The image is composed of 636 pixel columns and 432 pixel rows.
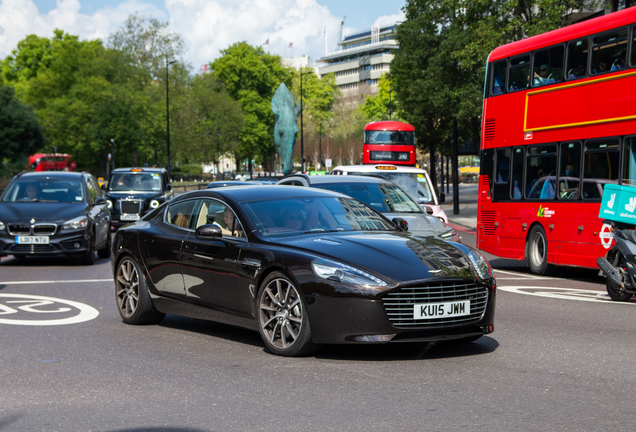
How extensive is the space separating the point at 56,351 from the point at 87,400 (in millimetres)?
1889

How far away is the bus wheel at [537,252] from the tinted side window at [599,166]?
4.77ft

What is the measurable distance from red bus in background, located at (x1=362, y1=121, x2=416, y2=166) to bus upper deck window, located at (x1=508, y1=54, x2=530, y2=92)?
88.0 feet

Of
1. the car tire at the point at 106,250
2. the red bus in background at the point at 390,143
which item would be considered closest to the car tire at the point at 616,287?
the car tire at the point at 106,250

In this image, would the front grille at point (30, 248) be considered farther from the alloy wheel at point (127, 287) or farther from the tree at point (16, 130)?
the tree at point (16, 130)

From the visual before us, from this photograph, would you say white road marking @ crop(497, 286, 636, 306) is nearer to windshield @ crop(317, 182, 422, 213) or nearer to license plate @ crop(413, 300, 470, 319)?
windshield @ crop(317, 182, 422, 213)

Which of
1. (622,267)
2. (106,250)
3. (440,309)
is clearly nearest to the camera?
Result: (440,309)

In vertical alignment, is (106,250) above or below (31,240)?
below

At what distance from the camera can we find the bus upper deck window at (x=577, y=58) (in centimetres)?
1355

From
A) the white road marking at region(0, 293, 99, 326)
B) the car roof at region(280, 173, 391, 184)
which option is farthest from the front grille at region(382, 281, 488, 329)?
the car roof at region(280, 173, 391, 184)

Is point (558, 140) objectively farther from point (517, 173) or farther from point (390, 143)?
point (390, 143)

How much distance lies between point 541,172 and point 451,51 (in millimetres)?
21072

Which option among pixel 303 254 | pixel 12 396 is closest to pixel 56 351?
pixel 12 396

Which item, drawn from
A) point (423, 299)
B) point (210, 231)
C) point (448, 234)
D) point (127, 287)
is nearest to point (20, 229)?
point (127, 287)

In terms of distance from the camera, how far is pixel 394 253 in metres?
6.44
